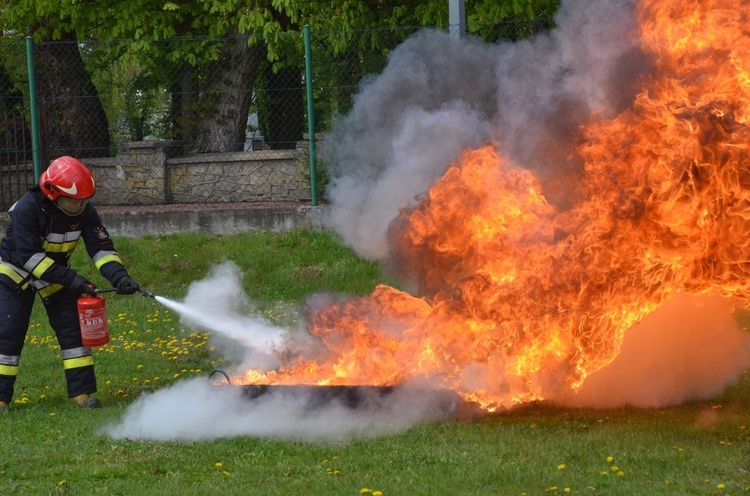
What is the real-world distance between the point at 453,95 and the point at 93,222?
357cm

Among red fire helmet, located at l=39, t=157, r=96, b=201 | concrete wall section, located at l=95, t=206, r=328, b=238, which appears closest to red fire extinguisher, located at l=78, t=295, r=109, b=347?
red fire helmet, located at l=39, t=157, r=96, b=201

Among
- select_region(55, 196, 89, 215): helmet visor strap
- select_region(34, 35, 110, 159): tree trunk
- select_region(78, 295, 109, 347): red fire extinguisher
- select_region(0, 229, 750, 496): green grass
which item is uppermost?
select_region(34, 35, 110, 159): tree trunk

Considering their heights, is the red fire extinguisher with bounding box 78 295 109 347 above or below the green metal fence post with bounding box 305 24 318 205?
below

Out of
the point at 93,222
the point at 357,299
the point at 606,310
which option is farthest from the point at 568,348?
the point at 93,222

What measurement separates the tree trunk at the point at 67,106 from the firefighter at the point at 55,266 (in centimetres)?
637

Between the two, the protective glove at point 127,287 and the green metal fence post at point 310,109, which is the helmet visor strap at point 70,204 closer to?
the protective glove at point 127,287

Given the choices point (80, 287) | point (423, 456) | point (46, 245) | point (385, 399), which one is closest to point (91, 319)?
point (80, 287)

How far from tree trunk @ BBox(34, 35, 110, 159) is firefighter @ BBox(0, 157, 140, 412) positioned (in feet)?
20.9

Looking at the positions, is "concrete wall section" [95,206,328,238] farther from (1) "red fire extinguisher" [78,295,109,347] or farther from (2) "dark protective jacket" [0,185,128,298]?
(1) "red fire extinguisher" [78,295,109,347]

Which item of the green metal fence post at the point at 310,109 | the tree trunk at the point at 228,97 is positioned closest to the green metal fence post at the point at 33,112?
the tree trunk at the point at 228,97

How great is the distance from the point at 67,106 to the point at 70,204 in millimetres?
7150

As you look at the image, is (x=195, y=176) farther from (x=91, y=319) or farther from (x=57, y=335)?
(x=91, y=319)

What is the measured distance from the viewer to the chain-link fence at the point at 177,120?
14.2m

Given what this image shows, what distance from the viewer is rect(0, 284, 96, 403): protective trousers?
8234 mm
